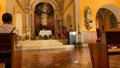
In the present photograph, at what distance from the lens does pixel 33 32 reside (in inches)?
746

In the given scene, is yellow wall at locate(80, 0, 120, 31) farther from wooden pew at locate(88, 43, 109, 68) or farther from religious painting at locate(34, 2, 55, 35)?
wooden pew at locate(88, 43, 109, 68)

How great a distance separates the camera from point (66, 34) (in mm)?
12781

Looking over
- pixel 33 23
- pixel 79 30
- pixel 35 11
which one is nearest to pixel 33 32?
pixel 33 23

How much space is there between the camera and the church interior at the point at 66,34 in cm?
303

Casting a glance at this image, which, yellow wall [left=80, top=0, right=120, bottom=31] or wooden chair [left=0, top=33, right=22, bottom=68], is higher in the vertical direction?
yellow wall [left=80, top=0, right=120, bottom=31]

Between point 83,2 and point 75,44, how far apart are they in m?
2.92

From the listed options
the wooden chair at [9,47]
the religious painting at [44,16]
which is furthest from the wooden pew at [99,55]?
the religious painting at [44,16]

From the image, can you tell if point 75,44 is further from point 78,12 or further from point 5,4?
point 5,4

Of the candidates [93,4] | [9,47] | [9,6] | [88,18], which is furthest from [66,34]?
[9,47]

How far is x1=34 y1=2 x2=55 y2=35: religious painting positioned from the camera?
19812 mm

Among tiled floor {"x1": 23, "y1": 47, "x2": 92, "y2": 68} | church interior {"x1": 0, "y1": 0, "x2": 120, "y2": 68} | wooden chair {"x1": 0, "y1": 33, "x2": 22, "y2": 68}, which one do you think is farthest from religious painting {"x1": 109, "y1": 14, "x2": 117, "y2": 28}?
wooden chair {"x1": 0, "y1": 33, "x2": 22, "y2": 68}

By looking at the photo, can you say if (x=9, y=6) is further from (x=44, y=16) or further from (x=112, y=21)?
(x=112, y=21)

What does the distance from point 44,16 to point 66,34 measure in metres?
7.93

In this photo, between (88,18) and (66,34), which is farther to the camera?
(66,34)
